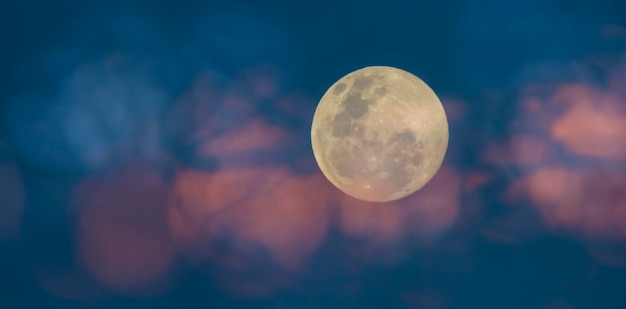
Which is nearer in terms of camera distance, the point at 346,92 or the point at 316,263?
the point at 346,92

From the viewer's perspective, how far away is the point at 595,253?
3.55m

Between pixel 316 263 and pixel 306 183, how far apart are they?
1.89 ft

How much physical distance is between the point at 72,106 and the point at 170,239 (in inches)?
46.2

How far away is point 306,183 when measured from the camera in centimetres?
365

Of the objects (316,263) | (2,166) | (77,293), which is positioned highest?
(2,166)

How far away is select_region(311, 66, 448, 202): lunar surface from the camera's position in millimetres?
2861

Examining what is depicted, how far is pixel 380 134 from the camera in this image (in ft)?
9.32

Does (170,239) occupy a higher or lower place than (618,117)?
lower

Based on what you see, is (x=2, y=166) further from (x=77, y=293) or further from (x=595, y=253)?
(x=595, y=253)

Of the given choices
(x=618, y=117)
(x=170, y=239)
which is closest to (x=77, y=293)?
(x=170, y=239)

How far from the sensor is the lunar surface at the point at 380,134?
9.39 ft

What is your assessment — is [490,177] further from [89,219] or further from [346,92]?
[89,219]

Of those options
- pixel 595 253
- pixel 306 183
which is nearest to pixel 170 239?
pixel 306 183

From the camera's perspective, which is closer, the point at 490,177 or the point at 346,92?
the point at 346,92
